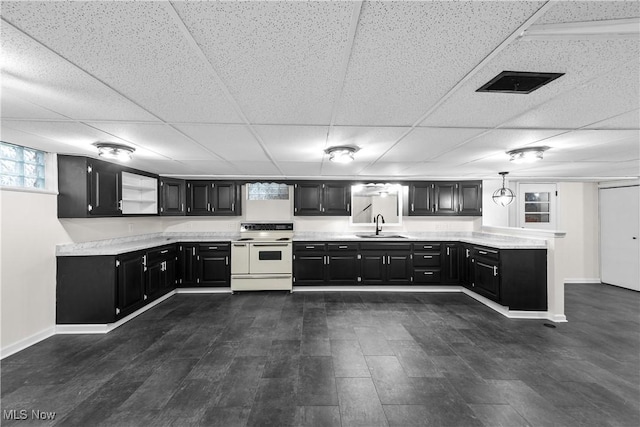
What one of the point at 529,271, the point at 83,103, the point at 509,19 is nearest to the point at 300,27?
the point at 509,19

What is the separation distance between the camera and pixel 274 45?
112 cm

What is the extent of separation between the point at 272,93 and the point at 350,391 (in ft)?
7.43

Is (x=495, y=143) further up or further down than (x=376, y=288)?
further up

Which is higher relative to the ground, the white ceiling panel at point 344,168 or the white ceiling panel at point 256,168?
the white ceiling panel at point 256,168

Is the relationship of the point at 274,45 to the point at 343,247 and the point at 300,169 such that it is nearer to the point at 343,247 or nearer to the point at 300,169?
the point at 300,169

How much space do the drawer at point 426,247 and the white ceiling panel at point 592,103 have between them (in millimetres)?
3176

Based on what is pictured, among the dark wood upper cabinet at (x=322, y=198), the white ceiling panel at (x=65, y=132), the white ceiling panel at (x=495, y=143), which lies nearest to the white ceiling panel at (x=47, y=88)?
the white ceiling panel at (x=65, y=132)

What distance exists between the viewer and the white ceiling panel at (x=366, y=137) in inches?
89.0

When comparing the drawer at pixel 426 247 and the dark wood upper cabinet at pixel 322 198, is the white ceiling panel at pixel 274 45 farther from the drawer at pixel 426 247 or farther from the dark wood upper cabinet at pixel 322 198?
the drawer at pixel 426 247

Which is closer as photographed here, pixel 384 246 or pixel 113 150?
pixel 113 150

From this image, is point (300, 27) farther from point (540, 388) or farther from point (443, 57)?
point (540, 388)

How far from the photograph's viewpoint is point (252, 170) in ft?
14.4

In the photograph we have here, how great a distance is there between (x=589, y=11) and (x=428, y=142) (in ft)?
5.76

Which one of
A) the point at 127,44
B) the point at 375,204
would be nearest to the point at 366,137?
the point at 127,44
